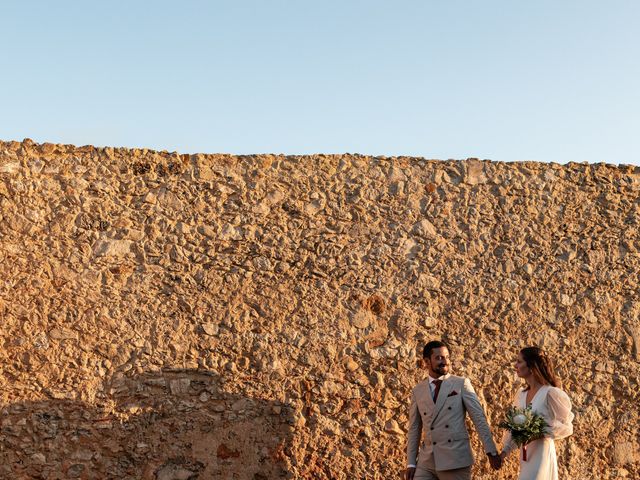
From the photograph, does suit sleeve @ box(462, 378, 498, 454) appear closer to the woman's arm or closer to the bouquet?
the bouquet

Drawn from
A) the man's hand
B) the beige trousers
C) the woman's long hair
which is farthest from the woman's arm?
the beige trousers

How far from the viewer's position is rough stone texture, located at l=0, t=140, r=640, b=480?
19.5 ft

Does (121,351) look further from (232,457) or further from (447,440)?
(447,440)

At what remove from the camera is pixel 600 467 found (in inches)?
255

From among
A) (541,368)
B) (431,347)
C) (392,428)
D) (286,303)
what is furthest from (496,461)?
(286,303)

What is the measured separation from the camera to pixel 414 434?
5.37m

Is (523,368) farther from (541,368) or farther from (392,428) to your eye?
(392,428)

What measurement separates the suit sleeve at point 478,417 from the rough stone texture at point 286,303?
1098 millimetres

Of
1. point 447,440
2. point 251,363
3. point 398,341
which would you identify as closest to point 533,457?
point 447,440

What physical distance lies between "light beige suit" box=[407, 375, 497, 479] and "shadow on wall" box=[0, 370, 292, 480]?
118cm

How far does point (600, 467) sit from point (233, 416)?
10.1 ft

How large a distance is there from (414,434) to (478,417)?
47 centimetres

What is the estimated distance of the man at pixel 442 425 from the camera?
5.10m

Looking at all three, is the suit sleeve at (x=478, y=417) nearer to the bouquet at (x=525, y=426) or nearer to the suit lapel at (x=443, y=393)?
the suit lapel at (x=443, y=393)
